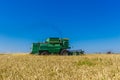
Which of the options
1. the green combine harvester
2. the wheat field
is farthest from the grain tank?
the wheat field

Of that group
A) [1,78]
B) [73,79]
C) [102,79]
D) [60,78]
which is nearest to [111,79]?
[102,79]

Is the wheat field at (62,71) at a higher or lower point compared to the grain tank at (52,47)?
lower

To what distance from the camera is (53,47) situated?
41.5 meters

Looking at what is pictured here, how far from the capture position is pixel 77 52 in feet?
139

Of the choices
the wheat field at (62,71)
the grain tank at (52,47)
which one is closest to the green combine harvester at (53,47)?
the grain tank at (52,47)

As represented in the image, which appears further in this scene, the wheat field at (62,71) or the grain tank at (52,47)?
the grain tank at (52,47)

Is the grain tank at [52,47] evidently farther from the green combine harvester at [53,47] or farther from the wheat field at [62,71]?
the wheat field at [62,71]

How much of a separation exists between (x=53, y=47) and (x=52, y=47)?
0.15m

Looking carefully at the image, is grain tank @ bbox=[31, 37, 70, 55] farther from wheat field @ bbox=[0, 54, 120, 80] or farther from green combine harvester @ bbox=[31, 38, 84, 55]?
wheat field @ bbox=[0, 54, 120, 80]

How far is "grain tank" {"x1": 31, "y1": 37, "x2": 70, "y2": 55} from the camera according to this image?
41.4m

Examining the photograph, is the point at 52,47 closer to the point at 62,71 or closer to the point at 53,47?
the point at 53,47

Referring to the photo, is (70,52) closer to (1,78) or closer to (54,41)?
(54,41)

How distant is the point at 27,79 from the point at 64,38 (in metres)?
36.7

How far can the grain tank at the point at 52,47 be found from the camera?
136 feet
